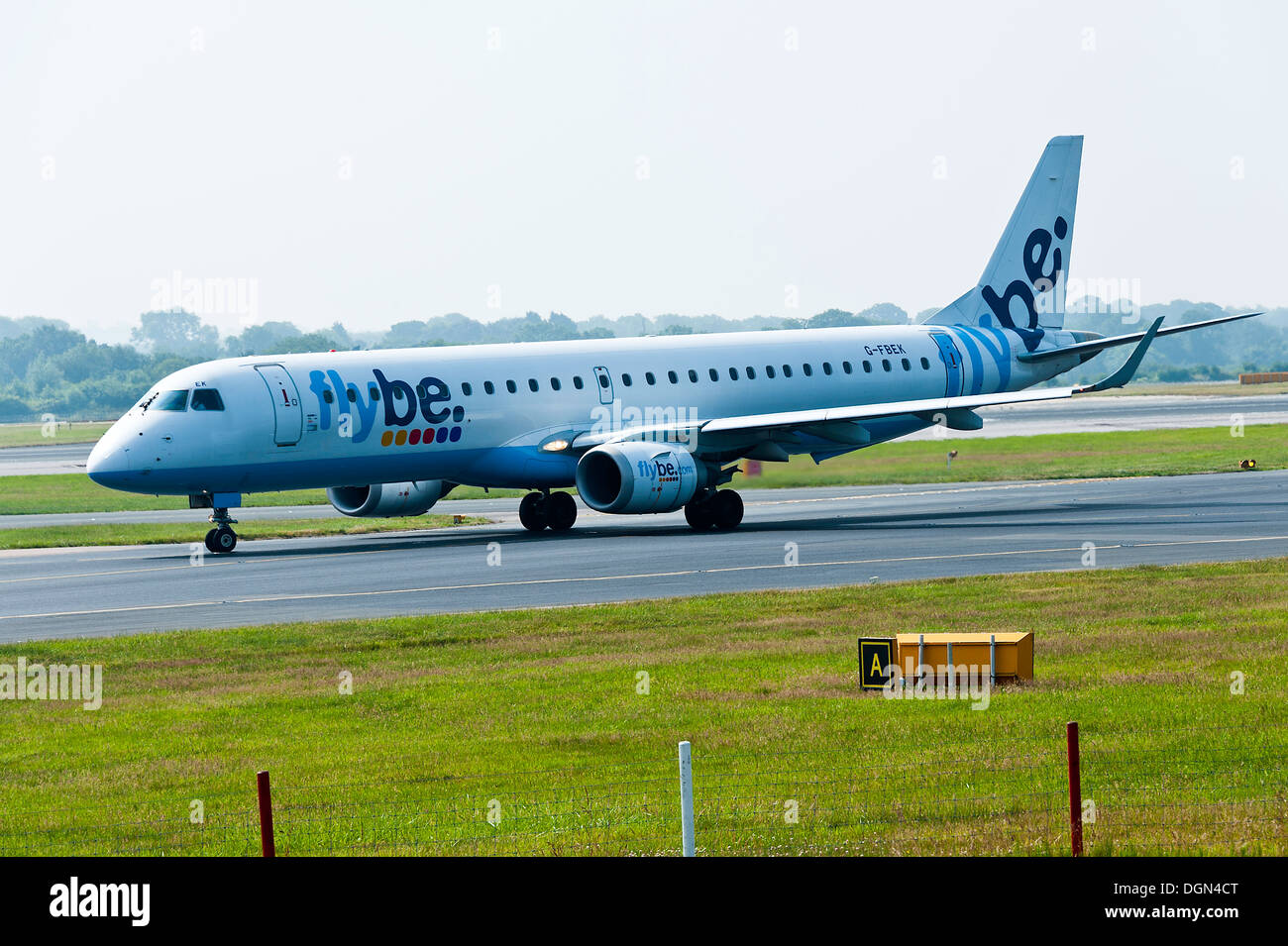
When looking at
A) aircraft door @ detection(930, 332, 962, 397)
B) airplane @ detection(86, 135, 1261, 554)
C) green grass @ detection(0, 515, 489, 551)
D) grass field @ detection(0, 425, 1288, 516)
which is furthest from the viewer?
grass field @ detection(0, 425, 1288, 516)

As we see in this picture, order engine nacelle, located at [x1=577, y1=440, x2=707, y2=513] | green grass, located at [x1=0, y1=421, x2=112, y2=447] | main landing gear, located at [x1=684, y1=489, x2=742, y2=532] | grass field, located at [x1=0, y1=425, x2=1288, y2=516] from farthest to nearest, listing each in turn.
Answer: green grass, located at [x1=0, y1=421, x2=112, y2=447] < grass field, located at [x1=0, y1=425, x2=1288, y2=516] < main landing gear, located at [x1=684, y1=489, x2=742, y2=532] < engine nacelle, located at [x1=577, y1=440, x2=707, y2=513]

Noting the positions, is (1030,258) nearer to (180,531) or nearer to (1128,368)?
(1128,368)

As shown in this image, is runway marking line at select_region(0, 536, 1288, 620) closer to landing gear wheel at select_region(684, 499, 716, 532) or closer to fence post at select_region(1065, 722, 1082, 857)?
landing gear wheel at select_region(684, 499, 716, 532)

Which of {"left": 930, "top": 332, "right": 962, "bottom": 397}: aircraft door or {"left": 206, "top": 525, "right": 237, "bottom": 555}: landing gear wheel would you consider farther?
{"left": 930, "top": 332, "right": 962, "bottom": 397}: aircraft door

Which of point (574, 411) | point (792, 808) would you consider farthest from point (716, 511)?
point (792, 808)

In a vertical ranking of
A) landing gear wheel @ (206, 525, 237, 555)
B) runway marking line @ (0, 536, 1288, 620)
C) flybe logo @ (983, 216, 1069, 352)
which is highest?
flybe logo @ (983, 216, 1069, 352)

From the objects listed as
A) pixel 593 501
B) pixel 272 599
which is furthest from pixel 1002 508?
pixel 272 599

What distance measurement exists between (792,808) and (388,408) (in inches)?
1043

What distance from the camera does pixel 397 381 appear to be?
4019cm

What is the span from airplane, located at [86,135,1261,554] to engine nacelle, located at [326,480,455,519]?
0.05 meters

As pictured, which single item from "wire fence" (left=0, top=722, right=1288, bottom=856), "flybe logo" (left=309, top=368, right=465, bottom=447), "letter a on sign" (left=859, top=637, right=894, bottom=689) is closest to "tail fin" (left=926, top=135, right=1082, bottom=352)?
"flybe logo" (left=309, top=368, right=465, bottom=447)

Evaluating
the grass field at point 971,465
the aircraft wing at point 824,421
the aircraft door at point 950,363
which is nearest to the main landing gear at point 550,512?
the aircraft wing at point 824,421

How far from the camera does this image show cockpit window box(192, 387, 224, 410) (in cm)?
3819
